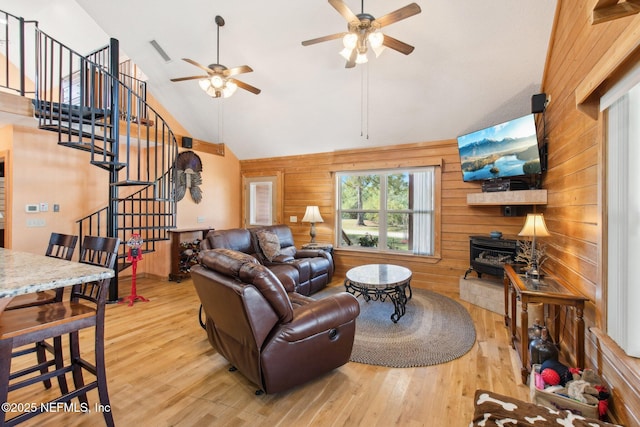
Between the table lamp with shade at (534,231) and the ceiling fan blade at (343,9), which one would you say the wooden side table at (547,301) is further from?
the ceiling fan blade at (343,9)

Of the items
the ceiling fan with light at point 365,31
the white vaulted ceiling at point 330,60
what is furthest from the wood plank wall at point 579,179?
the ceiling fan with light at point 365,31

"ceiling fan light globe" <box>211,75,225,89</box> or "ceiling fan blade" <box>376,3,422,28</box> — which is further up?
"ceiling fan light globe" <box>211,75,225,89</box>

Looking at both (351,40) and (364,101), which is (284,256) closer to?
(364,101)

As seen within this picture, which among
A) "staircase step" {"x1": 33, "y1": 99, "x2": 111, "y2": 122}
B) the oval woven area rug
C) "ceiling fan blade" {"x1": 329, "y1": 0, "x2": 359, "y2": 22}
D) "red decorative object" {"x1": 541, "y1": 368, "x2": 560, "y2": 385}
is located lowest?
the oval woven area rug

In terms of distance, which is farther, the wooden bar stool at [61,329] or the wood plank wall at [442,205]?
the wood plank wall at [442,205]

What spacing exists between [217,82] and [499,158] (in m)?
3.68

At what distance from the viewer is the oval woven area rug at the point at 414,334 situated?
257 cm

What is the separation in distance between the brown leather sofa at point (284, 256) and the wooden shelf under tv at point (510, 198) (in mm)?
2322

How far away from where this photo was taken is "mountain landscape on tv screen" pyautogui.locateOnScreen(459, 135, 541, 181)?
3.40 m

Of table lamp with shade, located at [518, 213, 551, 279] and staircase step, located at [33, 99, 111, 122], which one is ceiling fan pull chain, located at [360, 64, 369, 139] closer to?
table lamp with shade, located at [518, 213, 551, 279]

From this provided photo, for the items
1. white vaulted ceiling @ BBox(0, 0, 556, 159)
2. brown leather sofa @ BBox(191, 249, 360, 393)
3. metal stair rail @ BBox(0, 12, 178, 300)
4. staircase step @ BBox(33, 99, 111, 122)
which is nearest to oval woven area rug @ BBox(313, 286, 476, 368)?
brown leather sofa @ BBox(191, 249, 360, 393)

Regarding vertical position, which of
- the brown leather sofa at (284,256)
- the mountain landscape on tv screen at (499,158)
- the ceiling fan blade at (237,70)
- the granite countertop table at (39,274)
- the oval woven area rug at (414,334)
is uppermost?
the ceiling fan blade at (237,70)

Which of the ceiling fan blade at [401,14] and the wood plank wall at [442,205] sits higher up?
the ceiling fan blade at [401,14]

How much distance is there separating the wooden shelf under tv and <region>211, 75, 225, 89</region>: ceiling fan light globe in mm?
3670
